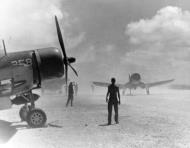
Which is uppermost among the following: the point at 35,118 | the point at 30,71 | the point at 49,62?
the point at 49,62

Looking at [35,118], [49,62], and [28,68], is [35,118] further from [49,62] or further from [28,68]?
[49,62]

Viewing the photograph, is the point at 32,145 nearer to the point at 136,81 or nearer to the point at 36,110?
the point at 36,110

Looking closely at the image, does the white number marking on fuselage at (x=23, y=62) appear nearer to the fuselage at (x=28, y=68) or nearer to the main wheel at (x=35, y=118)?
the fuselage at (x=28, y=68)

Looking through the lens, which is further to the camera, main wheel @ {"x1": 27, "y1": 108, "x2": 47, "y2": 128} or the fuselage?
main wheel @ {"x1": 27, "y1": 108, "x2": 47, "y2": 128}

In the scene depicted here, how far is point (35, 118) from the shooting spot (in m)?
12.7

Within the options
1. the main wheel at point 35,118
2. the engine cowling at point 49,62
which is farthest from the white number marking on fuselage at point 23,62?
the main wheel at point 35,118

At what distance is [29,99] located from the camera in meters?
14.1

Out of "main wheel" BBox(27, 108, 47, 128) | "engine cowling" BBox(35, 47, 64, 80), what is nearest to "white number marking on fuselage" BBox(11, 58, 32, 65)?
"engine cowling" BBox(35, 47, 64, 80)

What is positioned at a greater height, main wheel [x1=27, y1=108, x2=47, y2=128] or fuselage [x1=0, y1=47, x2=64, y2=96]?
fuselage [x1=0, y1=47, x2=64, y2=96]

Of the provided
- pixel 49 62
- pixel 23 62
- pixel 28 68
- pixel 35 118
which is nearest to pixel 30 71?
pixel 28 68

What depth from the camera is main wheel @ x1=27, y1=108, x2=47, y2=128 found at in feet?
41.5

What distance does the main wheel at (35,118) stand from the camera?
12664 millimetres

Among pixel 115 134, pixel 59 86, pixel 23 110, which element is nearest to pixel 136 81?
pixel 59 86

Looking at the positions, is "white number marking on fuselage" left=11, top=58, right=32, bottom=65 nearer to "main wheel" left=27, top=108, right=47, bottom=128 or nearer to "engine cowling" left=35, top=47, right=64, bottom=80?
"engine cowling" left=35, top=47, right=64, bottom=80
